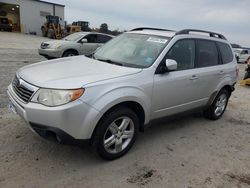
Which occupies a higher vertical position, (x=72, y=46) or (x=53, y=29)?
(x=72, y=46)

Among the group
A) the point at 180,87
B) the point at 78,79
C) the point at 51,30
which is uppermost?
the point at 78,79

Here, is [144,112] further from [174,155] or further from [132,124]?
[174,155]

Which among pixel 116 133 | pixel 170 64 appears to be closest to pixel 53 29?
pixel 170 64

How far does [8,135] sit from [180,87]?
2779mm

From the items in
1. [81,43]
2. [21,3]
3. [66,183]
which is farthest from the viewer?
[21,3]

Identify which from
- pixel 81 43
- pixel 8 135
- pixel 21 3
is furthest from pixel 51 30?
pixel 8 135

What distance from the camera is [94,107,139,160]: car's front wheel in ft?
11.4

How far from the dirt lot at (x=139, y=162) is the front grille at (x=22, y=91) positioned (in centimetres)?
82

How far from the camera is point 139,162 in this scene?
12.5 feet

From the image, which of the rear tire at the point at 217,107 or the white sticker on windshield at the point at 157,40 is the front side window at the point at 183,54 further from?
the rear tire at the point at 217,107

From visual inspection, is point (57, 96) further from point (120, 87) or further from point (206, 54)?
point (206, 54)

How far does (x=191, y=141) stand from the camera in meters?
4.70

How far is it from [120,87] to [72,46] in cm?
942

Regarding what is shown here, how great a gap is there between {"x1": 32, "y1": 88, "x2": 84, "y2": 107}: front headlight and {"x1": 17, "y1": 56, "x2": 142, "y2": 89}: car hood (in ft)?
0.20
